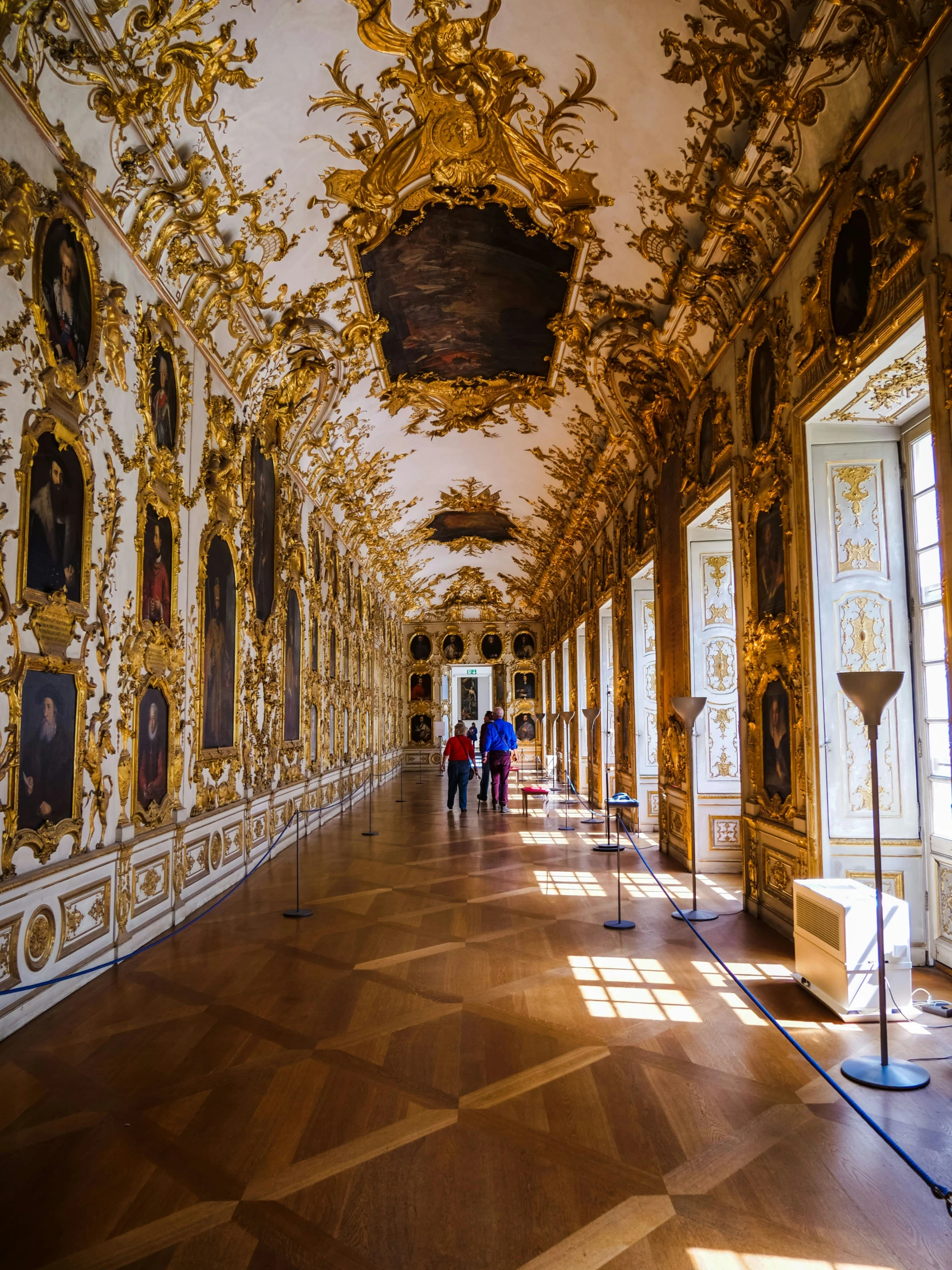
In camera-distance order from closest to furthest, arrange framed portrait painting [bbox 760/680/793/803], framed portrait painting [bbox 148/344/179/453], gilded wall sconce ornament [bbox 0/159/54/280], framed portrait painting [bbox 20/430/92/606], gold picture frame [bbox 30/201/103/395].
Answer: gilded wall sconce ornament [bbox 0/159/54/280] → framed portrait painting [bbox 20/430/92/606] → gold picture frame [bbox 30/201/103/395] → framed portrait painting [bbox 760/680/793/803] → framed portrait painting [bbox 148/344/179/453]

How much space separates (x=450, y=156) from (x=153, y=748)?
6.75m

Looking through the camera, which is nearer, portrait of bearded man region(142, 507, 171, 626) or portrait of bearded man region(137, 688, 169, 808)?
portrait of bearded man region(137, 688, 169, 808)

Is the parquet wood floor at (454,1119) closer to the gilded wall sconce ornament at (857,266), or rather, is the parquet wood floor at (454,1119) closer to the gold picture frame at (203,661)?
the gold picture frame at (203,661)

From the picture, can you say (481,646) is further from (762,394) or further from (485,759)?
(762,394)

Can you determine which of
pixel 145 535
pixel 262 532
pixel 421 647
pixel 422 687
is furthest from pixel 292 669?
pixel 421 647

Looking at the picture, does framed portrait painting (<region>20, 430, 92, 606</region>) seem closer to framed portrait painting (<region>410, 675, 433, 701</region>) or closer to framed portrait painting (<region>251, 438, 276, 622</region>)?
framed portrait painting (<region>251, 438, 276, 622</region>)

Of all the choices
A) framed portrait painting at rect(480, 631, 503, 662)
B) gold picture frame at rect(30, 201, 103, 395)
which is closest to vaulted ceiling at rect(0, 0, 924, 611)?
gold picture frame at rect(30, 201, 103, 395)

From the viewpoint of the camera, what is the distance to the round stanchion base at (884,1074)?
4.01 m

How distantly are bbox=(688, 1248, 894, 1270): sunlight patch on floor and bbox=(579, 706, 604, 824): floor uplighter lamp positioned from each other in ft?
34.8

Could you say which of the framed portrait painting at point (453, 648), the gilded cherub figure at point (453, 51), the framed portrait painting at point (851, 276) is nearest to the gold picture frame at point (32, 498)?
the gilded cherub figure at point (453, 51)

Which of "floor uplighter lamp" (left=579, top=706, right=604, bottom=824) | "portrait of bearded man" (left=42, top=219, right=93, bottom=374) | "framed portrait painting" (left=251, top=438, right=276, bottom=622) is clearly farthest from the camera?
"floor uplighter lamp" (left=579, top=706, right=604, bottom=824)

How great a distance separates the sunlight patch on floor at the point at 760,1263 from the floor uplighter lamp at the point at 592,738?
34.8ft

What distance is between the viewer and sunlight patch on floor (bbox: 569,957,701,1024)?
5.15 meters

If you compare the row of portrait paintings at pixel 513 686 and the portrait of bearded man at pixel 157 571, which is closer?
the portrait of bearded man at pixel 157 571
